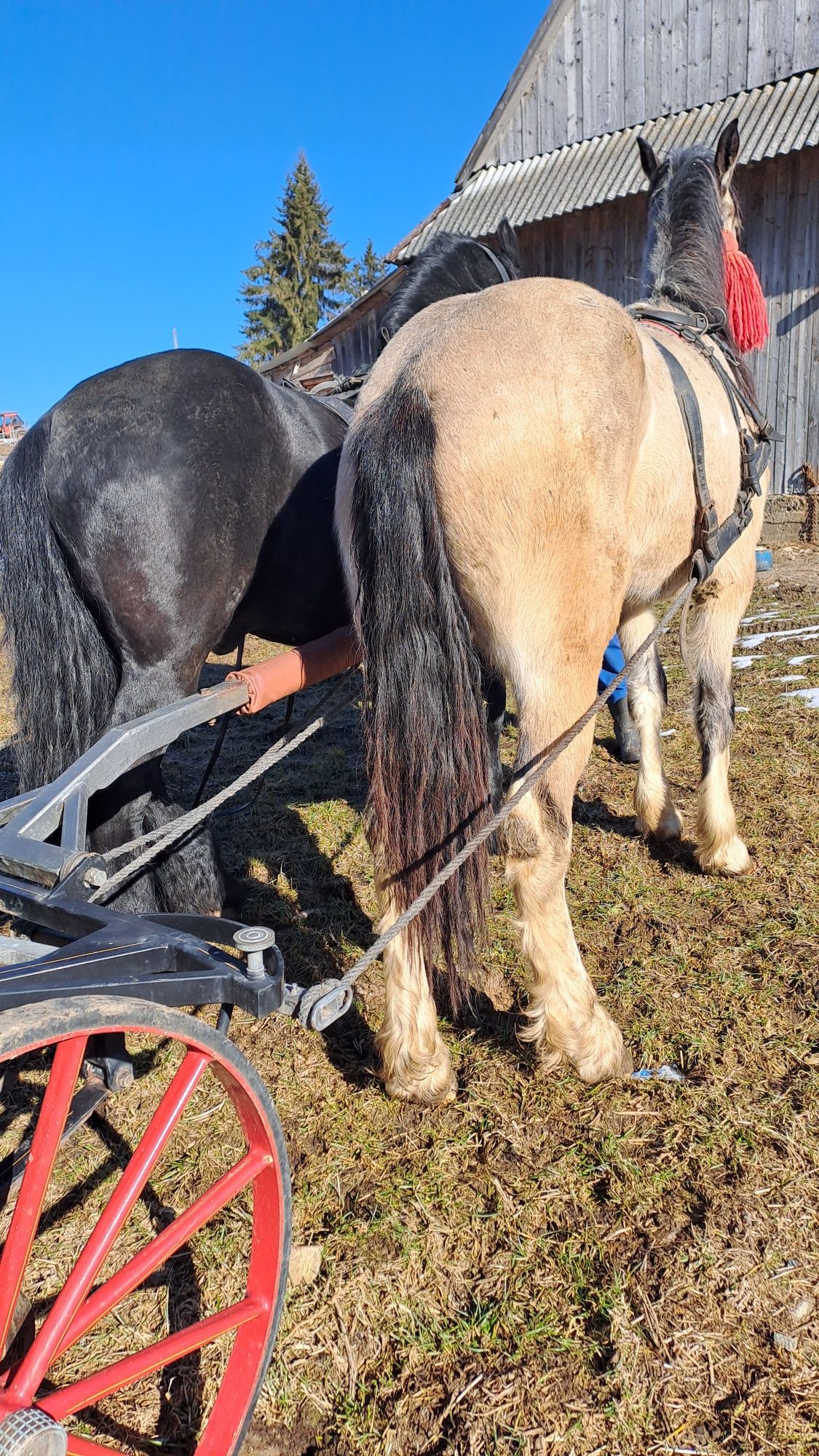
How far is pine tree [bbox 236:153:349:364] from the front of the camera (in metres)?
32.5

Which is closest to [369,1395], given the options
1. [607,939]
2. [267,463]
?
[607,939]

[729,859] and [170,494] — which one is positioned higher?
[170,494]

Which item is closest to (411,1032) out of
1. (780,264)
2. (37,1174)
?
(37,1174)

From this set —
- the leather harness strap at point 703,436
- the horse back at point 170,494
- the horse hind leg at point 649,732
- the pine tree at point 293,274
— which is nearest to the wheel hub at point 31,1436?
the horse back at point 170,494

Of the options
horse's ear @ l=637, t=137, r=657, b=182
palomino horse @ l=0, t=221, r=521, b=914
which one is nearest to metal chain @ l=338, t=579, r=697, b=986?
palomino horse @ l=0, t=221, r=521, b=914

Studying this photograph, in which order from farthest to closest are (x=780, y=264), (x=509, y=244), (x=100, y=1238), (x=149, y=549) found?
(x=780, y=264), (x=509, y=244), (x=149, y=549), (x=100, y=1238)

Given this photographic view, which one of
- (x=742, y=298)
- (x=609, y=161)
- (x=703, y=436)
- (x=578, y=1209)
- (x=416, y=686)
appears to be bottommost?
(x=578, y=1209)

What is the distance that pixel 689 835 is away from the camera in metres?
3.54

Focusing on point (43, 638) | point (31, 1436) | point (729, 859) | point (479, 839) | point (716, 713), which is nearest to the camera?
point (31, 1436)

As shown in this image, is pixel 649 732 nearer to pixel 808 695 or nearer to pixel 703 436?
pixel 703 436

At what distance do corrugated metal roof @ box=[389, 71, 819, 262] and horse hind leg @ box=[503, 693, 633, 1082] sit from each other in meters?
6.58

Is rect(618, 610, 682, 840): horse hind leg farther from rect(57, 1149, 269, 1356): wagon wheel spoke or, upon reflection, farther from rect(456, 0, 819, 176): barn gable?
rect(456, 0, 819, 176): barn gable

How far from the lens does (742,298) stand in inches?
133

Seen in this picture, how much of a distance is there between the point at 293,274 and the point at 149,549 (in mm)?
36225
